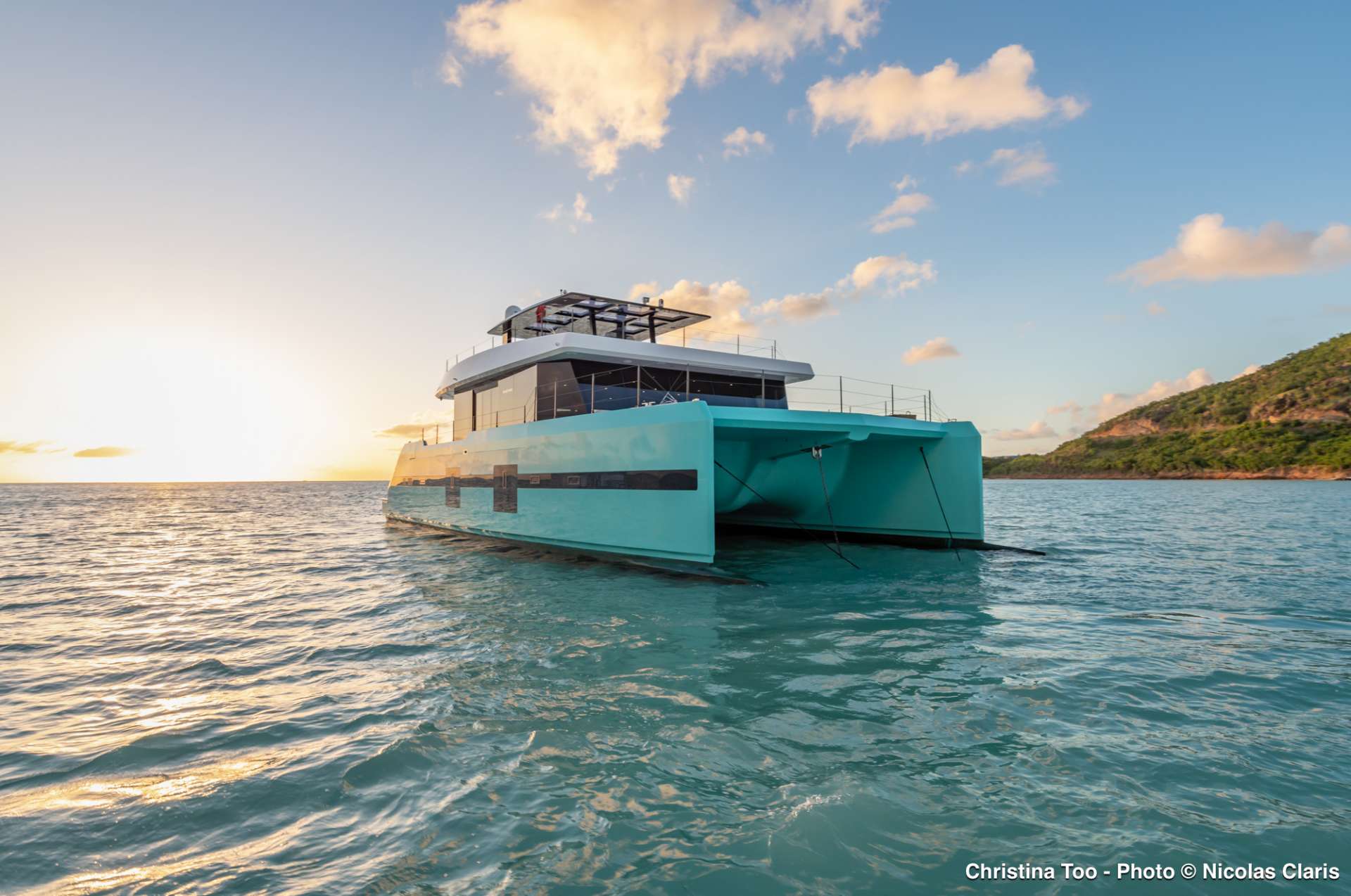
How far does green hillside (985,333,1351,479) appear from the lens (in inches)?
2248

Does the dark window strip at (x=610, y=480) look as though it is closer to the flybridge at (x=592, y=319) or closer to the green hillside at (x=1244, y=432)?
the flybridge at (x=592, y=319)

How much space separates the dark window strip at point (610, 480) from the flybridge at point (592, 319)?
372cm

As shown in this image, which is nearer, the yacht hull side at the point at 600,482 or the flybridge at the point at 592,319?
the yacht hull side at the point at 600,482

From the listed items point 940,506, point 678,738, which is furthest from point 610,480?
point 678,738

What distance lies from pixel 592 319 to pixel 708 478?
292 inches

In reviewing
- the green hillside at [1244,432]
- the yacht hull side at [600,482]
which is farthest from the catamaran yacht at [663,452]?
the green hillside at [1244,432]

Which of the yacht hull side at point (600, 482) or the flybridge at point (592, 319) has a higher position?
the flybridge at point (592, 319)

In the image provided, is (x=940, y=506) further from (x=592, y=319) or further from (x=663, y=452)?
(x=592, y=319)

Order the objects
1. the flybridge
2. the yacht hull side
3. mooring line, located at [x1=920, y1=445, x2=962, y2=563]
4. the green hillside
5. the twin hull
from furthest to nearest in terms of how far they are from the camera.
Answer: the green hillside → the flybridge → mooring line, located at [x1=920, y1=445, x2=962, y2=563] → the twin hull → the yacht hull side

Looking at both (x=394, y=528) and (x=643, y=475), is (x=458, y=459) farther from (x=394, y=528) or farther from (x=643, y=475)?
(x=643, y=475)

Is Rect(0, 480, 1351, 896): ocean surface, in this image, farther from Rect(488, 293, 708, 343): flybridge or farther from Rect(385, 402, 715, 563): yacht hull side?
Rect(488, 293, 708, 343): flybridge

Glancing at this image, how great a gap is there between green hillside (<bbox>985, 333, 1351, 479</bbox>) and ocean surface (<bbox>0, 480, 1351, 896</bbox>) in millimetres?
69169

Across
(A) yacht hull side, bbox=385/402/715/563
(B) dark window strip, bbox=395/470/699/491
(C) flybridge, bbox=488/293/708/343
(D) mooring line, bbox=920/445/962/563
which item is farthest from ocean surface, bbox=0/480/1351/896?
(C) flybridge, bbox=488/293/708/343

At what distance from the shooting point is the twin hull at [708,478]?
9.15 m
